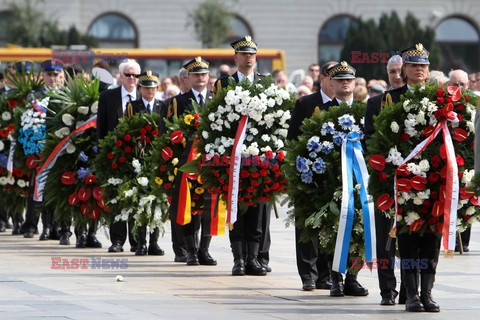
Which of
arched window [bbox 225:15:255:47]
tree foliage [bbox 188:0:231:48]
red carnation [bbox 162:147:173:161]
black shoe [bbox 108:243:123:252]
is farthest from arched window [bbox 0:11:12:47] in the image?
red carnation [bbox 162:147:173:161]

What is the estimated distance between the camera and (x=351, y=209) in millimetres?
11406

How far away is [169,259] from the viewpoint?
50.2 feet

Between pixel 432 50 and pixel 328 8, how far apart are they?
10102 millimetres

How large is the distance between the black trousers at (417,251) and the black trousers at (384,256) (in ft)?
1.13

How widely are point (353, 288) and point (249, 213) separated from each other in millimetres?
2164

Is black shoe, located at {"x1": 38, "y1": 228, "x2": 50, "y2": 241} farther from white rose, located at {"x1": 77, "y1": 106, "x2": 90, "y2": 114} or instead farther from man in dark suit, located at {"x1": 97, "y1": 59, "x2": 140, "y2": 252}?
white rose, located at {"x1": 77, "y1": 106, "x2": 90, "y2": 114}

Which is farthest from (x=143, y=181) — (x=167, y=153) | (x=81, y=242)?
(x=81, y=242)

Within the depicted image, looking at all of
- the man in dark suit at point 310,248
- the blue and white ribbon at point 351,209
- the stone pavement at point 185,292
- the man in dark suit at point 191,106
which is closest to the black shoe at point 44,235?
the stone pavement at point 185,292

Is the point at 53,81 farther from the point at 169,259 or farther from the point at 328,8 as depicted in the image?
the point at 328,8

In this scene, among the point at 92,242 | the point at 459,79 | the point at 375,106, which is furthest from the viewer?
the point at 459,79

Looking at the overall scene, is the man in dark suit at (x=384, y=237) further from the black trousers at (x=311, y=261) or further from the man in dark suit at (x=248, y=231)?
the man in dark suit at (x=248, y=231)

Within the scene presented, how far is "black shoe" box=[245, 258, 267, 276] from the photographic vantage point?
1349 centimetres

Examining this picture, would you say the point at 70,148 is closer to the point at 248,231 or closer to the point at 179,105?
the point at 179,105

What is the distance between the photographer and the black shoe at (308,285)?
478 inches
